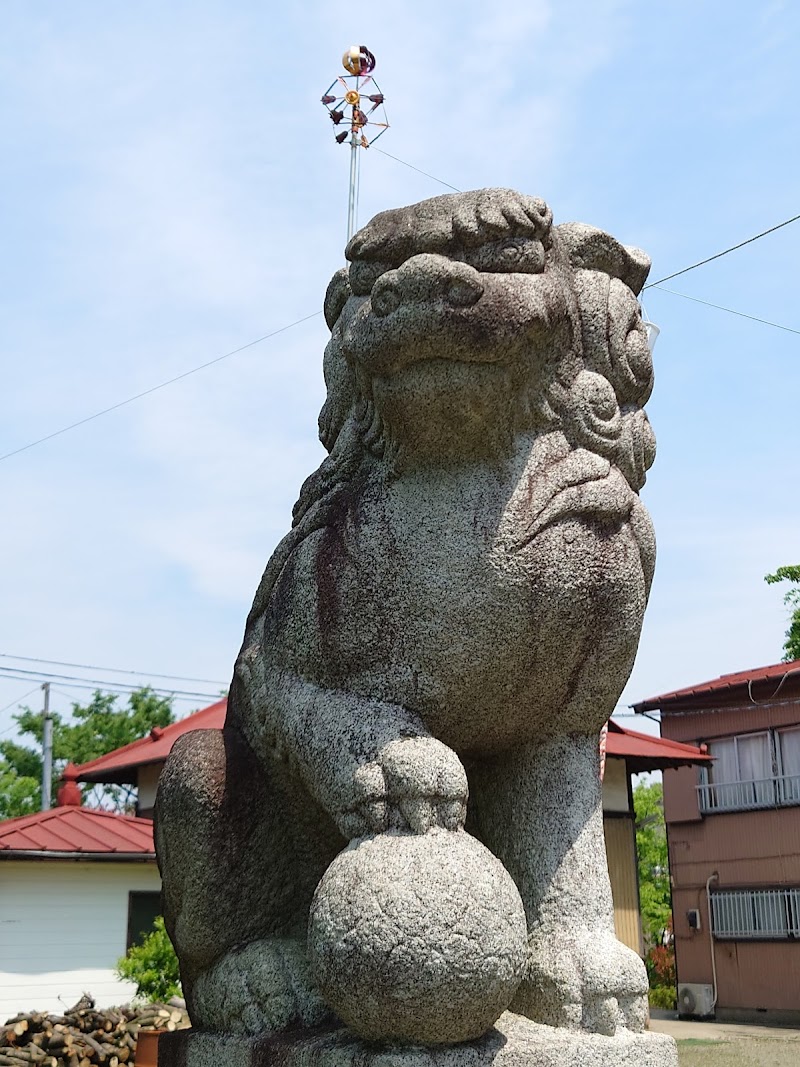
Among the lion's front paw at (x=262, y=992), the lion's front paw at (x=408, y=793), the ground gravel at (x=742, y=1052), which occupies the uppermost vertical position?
the lion's front paw at (x=408, y=793)

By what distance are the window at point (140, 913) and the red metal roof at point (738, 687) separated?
699 cm

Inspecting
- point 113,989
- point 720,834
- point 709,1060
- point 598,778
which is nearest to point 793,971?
→ point 720,834

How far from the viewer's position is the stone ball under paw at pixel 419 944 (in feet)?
6.38

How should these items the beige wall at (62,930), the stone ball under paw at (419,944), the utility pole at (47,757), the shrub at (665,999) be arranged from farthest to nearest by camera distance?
1. the utility pole at (47,757)
2. the shrub at (665,999)
3. the beige wall at (62,930)
4. the stone ball under paw at (419,944)

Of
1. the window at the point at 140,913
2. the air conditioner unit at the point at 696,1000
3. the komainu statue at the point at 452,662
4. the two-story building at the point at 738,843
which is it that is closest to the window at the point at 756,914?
the two-story building at the point at 738,843

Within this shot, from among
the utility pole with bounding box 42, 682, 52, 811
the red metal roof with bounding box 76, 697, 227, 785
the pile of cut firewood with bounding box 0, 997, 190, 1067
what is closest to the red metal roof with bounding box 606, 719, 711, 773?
the red metal roof with bounding box 76, 697, 227, 785

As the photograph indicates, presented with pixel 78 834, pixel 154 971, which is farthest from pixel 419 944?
pixel 78 834

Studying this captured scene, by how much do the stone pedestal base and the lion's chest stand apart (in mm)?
600

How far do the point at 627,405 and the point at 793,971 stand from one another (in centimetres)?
1308

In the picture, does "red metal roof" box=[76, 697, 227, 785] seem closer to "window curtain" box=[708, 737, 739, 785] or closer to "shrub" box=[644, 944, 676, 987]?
"window curtain" box=[708, 737, 739, 785]

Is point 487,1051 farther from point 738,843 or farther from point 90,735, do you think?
point 90,735

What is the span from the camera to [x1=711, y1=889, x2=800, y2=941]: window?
45.6 ft

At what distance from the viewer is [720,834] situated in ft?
49.2

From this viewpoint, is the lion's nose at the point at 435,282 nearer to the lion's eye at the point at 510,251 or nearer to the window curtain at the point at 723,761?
the lion's eye at the point at 510,251
